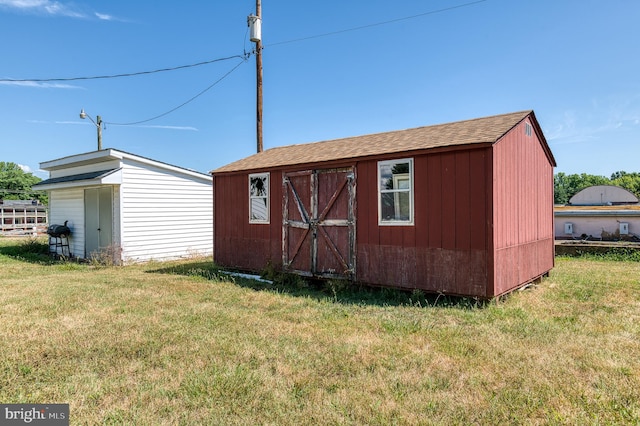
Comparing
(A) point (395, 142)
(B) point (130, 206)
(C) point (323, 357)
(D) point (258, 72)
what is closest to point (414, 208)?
(A) point (395, 142)

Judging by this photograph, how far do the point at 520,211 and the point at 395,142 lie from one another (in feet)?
9.34

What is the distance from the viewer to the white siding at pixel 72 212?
46.0 ft

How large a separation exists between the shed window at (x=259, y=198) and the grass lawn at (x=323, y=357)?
2722 millimetres

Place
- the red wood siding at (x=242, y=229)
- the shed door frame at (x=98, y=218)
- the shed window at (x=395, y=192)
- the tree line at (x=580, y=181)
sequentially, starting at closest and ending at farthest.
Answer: the shed window at (x=395, y=192) → the red wood siding at (x=242, y=229) → the shed door frame at (x=98, y=218) → the tree line at (x=580, y=181)

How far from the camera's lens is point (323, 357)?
434cm

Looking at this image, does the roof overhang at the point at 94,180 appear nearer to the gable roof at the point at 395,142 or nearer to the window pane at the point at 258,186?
the gable roof at the point at 395,142

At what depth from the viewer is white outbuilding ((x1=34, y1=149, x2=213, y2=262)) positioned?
12438mm

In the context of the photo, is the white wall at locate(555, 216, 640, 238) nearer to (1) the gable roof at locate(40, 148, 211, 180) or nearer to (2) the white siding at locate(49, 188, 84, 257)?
(1) the gable roof at locate(40, 148, 211, 180)

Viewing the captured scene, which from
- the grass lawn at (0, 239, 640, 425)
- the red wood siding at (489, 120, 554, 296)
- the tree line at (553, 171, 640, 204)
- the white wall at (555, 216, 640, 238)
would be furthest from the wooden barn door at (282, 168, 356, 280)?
the tree line at (553, 171, 640, 204)

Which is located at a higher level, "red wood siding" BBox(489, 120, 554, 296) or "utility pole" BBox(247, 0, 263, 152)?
"utility pole" BBox(247, 0, 263, 152)

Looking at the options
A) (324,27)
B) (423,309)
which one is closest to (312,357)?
(423,309)

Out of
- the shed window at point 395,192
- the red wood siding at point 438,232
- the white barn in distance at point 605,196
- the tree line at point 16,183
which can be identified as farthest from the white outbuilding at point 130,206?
the tree line at point 16,183

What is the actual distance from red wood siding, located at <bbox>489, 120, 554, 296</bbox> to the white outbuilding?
10.9 meters

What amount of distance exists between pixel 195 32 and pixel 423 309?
45.2ft
